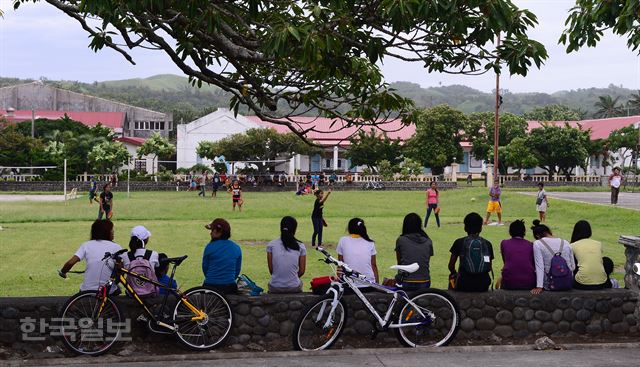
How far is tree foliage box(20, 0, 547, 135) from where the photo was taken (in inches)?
302

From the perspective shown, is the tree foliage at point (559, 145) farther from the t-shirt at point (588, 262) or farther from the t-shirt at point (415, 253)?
the t-shirt at point (415, 253)

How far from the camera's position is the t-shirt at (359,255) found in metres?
8.87

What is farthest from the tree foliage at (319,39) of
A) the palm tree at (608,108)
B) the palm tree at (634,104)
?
the palm tree at (608,108)

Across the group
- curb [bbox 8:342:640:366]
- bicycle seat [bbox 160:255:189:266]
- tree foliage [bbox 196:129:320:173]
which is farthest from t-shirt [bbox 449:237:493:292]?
tree foliage [bbox 196:129:320:173]

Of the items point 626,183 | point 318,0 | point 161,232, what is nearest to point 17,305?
point 318,0

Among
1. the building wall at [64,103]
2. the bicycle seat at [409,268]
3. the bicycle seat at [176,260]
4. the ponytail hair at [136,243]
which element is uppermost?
the building wall at [64,103]

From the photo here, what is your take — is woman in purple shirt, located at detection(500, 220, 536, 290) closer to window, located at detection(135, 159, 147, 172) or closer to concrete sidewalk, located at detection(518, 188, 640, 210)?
concrete sidewalk, located at detection(518, 188, 640, 210)

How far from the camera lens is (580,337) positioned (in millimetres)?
A: 9148

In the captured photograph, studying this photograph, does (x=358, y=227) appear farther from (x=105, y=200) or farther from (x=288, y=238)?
(x=105, y=200)

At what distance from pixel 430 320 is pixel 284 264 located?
168 cm

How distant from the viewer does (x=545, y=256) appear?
9.20 m

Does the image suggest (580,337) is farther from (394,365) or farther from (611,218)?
(611,218)

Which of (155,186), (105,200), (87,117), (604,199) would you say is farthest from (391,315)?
(87,117)

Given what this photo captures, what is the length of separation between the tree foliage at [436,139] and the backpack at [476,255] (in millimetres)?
56647
